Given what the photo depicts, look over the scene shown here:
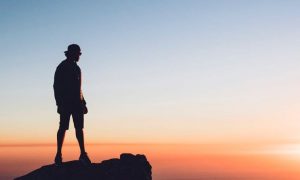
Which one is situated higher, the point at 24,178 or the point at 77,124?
the point at 77,124

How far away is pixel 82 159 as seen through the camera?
58.4ft

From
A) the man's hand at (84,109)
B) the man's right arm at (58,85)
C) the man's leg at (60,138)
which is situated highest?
the man's right arm at (58,85)

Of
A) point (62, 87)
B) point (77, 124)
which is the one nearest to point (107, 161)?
point (77, 124)

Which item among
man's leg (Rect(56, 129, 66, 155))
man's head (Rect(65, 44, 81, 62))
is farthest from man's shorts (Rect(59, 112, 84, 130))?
man's head (Rect(65, 44, 81, 62))

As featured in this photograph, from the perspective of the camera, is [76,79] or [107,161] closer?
[76,79]

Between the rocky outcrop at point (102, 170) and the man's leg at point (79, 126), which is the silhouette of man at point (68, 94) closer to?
the man's leg at point (79, 126)

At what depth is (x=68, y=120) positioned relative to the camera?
17.2m

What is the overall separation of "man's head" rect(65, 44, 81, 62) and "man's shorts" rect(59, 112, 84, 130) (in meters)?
2.12

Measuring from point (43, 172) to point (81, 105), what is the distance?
3.10m

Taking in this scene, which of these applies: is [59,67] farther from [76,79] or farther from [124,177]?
[124,177]

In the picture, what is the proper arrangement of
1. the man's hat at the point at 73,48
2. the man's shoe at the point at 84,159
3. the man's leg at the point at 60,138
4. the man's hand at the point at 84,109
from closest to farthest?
the man's hat at the point at 73,48
the man's leg at the point at 60,138
the man's hand at the point at 84,109
the man's shoe at the point at 84,159

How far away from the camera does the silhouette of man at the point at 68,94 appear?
17.1 m

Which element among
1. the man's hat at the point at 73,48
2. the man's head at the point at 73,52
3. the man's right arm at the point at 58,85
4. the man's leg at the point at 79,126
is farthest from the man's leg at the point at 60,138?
the man's hat at the point at 73,48

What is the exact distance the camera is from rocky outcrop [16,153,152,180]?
17.6 metres
